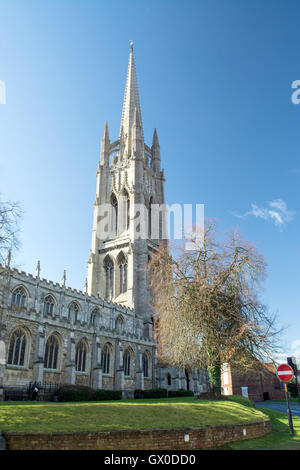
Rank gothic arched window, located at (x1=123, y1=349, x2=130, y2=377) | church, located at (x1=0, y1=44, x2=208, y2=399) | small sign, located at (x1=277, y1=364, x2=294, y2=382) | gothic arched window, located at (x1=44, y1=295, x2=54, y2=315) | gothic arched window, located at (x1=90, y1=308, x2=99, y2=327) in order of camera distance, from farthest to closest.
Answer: gothic arched window, located at (x1=90, y1=308, x2=99, y2=327), gothic arched window, located at (x1=123, y1=349, x2=130, y2=377), gothic arched window, located at (x1=44, y1=295, x2=54, y2=315), church, located at (x1=0, y1=44, x2=208, y2=399), small sign, located at (x1=277, y1=364, x2=294, y2=382)

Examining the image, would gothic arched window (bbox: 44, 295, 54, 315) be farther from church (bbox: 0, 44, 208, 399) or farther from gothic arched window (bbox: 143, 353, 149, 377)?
gothic arched window (bbox: 143, 353, 149, 377)

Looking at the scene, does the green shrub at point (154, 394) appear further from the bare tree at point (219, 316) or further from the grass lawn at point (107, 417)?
the grass lawn at point (107, 417)

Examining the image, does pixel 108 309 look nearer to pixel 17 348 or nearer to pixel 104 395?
pixel 104 395

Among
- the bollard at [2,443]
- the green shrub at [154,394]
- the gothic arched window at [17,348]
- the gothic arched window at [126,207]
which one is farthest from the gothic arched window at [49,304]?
the bollard at [2,443]

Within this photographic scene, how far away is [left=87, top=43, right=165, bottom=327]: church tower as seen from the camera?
172 feet

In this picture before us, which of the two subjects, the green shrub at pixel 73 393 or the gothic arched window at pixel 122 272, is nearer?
the green shrub at pixel 73 393

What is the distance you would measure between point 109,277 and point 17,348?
2859cm

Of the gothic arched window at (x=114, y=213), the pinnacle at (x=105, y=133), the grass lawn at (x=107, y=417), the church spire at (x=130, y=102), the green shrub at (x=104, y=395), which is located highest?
the church spire at (x=130, y=102)

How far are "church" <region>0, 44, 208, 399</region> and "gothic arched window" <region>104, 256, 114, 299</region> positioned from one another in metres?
0.16

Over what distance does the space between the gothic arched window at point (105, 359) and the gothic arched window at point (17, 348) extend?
419 inches

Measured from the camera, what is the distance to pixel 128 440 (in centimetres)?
936

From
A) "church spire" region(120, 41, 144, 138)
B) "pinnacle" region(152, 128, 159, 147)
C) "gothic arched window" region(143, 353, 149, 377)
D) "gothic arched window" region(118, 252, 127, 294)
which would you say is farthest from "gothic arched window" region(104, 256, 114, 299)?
"pinnacle" region(152, 128, 159, 147)

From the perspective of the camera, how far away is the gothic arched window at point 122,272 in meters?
54.0
